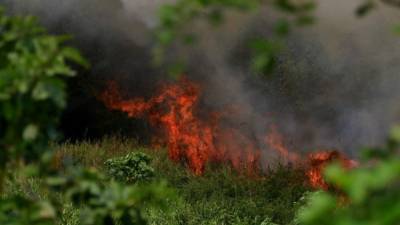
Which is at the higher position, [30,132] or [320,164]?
A: [320,164]

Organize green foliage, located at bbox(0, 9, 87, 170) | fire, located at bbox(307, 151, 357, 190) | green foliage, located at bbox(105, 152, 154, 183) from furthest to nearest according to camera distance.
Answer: fire, located at bbox(307, 151, 357, 190), green foliage, located at bbox(105, 152, 154, 183), green foliage, located at bbox(0, 9, 87, 170)

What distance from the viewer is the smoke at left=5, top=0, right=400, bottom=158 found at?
9594 mm

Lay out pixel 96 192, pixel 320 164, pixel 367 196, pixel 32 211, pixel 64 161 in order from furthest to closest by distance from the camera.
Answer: pixel 320 164 < pixel 64 161 < pixel 96 192 < pixel 32 211 < pixel 367 196

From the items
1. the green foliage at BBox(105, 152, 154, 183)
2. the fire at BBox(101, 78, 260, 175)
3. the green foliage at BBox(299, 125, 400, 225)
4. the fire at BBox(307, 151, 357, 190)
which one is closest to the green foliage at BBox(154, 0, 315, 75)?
the green foliage at BBox(299, 125, 400, 225)

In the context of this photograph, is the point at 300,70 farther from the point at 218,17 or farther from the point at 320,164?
the point at 218,17

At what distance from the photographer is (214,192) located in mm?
7461

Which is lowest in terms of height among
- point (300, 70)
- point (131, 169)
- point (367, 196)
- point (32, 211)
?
point (367, 196)


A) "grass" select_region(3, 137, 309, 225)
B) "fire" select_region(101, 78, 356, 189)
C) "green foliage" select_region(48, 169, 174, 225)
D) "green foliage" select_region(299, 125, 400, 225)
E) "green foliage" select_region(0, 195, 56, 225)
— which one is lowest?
"green foliage" select_region(299, 125, 400, 225)

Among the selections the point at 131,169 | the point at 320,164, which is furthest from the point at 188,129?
the point at 131,169

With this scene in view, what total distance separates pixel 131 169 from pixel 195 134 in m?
2.34

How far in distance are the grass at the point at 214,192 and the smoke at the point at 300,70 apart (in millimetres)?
1437

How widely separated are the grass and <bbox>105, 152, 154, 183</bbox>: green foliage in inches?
7.2

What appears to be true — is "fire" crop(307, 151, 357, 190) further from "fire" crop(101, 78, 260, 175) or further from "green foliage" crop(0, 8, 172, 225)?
"green foliage" crop(0, 8, 172, 225)

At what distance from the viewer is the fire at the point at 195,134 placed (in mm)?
9047
